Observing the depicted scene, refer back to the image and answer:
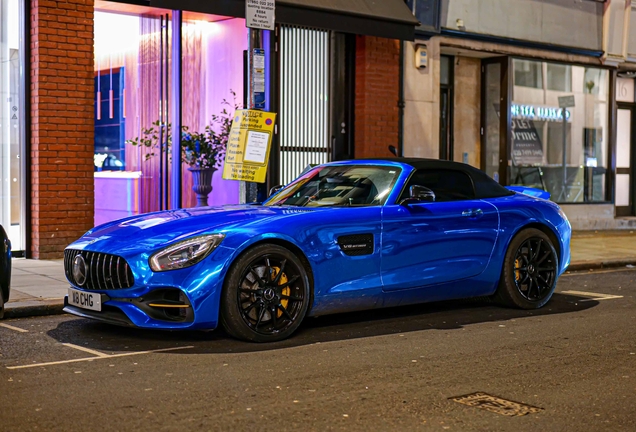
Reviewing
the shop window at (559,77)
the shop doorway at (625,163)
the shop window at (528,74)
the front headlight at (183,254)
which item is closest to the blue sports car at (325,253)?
the front headlight at (183,254)

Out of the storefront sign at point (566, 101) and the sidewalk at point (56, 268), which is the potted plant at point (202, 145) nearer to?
the sidewalk at point (56, 268)

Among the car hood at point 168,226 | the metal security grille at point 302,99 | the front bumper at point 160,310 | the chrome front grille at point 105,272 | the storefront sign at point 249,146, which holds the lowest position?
the front bumper at point 160,310

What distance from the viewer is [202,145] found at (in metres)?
14.5

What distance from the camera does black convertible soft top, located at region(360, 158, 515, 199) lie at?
337 inches

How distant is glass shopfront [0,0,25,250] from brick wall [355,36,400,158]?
19.2 ft

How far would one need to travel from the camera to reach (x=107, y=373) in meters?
5.99

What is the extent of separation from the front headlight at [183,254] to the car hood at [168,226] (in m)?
0.06

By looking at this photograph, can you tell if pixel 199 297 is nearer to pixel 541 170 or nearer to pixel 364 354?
pixel 364 354

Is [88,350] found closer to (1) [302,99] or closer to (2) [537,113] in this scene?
(1) [302,99]

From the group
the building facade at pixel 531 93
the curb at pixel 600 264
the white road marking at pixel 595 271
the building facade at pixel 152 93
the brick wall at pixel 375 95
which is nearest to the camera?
the building facade at pixel 152 93

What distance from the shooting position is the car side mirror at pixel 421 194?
7.89m

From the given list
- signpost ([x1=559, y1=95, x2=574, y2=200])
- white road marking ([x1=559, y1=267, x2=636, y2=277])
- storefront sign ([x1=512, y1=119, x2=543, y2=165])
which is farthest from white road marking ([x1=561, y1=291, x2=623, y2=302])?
signpost ([x1=559, y1=95, x2=574, y2=200])

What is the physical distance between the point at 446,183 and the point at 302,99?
7.10 metres

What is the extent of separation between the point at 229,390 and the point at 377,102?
436 inches
